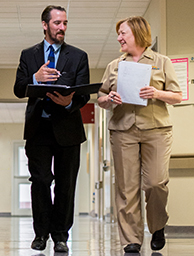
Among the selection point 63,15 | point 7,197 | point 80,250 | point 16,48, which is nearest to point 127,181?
point 80,250

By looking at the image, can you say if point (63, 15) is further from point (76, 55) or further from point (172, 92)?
point (172, 92)

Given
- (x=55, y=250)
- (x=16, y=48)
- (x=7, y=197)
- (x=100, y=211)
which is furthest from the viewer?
(x=7, y=197)

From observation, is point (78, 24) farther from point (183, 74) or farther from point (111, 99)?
point (111, 99)

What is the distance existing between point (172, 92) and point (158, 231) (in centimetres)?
85

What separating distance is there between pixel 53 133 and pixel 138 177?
584mm

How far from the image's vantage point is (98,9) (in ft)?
17.4

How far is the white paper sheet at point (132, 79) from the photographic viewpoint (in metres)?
2.54

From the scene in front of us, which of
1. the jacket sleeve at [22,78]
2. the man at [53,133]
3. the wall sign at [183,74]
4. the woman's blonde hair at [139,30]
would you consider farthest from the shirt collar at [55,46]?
the wall sign at [183,74]

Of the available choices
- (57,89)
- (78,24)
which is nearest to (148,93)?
(57,89)

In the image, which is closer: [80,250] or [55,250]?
[55,250]

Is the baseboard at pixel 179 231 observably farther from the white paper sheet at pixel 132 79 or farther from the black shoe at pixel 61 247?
the white paper sheet at pixel 132 79

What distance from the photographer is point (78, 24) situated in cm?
589

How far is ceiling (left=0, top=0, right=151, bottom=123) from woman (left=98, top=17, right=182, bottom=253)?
2630mm

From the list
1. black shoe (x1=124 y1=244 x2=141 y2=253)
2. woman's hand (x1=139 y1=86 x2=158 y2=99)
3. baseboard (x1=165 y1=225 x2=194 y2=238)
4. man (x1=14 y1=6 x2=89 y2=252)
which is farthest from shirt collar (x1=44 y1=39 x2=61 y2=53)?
baseboard (x1=165 y1=225 x2=194 y2=238)
